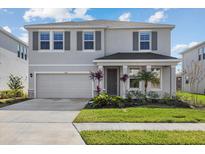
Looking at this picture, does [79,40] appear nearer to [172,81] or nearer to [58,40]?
[58,40]

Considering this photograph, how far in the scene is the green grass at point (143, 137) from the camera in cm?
575

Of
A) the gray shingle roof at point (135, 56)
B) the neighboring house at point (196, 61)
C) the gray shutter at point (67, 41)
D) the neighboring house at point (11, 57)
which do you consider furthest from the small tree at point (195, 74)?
the neighboring house at point (11, 57)

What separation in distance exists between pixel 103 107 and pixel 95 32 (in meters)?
7.72

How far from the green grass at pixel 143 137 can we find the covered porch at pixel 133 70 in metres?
9.81

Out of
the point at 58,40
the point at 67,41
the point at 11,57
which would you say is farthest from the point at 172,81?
the point at 11,57

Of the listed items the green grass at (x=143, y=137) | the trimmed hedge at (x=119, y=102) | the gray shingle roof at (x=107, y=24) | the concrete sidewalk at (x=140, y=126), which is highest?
the gray shingle roof at (x=107, y=24)

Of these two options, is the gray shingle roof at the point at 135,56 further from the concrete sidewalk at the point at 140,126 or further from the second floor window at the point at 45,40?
the concrete sidewalk at the point at 140,126

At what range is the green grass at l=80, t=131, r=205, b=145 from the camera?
5750 mm

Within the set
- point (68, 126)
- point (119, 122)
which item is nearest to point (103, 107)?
point (119, 122)

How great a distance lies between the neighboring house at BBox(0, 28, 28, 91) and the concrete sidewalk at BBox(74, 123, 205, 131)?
49.1 feet

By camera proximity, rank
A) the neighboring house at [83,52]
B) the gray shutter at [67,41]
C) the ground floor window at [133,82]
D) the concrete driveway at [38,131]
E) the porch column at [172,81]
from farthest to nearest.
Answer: the gray shutter at [67,41]
the neighboring house at [83,52]
the ground floor window at [133,82]
the porch column at [172,81]
the concrete driveway at [38,131]

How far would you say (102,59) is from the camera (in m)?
16.3
